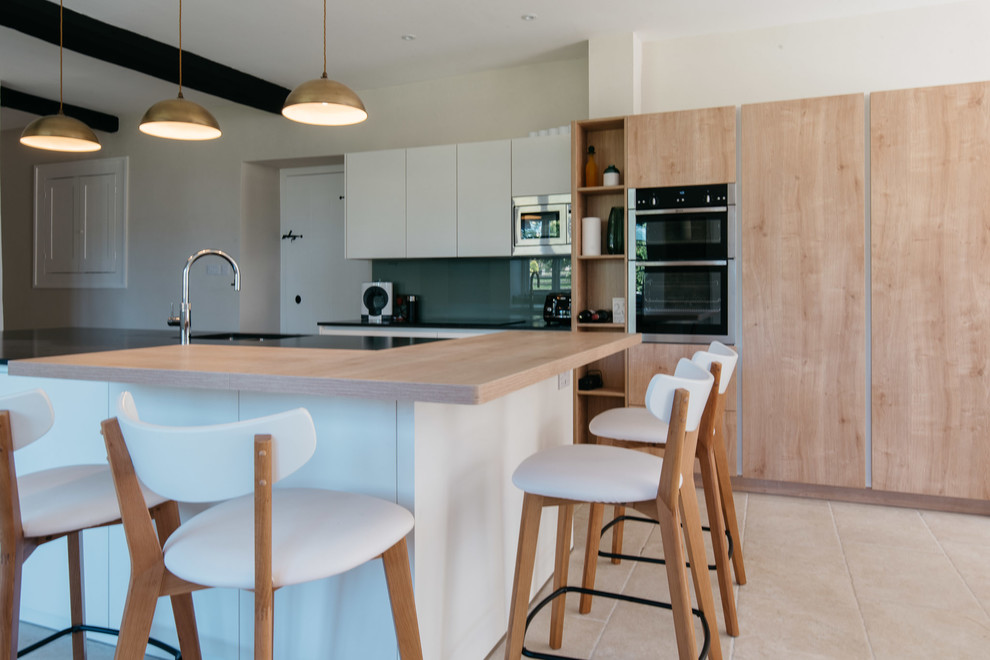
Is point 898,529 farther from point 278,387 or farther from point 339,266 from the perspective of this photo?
point 339,266

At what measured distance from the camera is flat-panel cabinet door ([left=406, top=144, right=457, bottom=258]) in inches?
188

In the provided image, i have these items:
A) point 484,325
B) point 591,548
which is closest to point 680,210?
point 484,325

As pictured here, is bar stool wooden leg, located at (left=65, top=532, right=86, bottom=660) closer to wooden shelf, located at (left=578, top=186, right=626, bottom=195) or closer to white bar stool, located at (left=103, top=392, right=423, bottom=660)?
white bar stool, located at (left=103, top=392, right=423, bottom=660)

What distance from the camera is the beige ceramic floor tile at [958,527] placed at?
10.2ft

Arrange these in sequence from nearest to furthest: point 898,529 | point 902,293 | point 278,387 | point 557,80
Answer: point 278,387 → point 898,529 → point 902,293 → point 557,80

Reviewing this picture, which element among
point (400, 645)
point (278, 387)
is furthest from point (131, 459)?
point (400, 645)

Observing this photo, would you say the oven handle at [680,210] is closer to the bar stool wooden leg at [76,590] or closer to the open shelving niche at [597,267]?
the open shelving niche at [597,267]

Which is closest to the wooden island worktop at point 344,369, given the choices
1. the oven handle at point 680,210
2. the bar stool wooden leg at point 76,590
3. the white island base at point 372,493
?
the white island base at point 372,493

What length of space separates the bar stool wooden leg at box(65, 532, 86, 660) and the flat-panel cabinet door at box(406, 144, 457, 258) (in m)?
3.28

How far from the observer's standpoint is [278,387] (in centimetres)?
142

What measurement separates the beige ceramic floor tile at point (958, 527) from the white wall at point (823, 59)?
234cm

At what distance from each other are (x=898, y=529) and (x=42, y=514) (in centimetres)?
337

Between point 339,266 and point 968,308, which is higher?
point 339,266

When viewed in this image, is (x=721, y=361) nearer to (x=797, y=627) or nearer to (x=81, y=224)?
(x=797, y=627)
